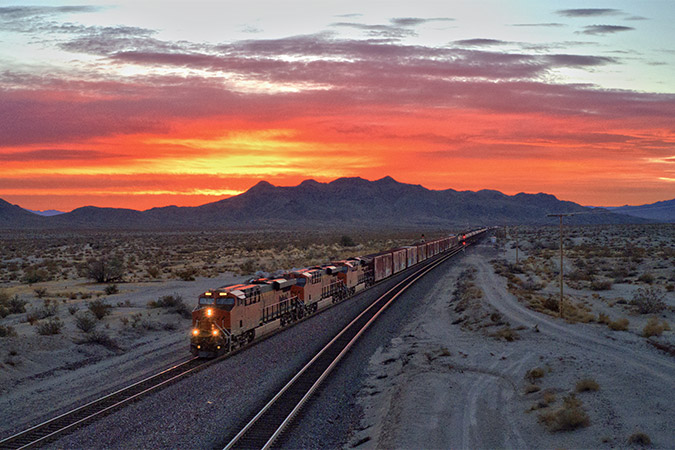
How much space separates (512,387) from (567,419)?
4.50 metres

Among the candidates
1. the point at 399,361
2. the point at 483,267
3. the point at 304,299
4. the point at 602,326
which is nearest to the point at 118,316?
the point at 304,299

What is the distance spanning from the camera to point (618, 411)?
15.0m

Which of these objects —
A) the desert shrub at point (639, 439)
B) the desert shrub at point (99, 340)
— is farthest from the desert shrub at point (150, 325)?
the desert shrub at point (639, 439)

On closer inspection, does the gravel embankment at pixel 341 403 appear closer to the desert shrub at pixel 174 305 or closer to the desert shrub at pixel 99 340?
the desert shrub at pixel 99 340

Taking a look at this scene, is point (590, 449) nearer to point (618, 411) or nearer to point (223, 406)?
point (618, 411)

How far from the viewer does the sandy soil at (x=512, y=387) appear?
46.9 feet

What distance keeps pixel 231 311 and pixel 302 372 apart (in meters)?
4.72

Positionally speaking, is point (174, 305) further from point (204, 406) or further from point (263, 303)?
point (204, 406)

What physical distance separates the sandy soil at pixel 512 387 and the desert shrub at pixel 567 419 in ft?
0.47

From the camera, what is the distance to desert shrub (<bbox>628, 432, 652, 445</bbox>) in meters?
12.8

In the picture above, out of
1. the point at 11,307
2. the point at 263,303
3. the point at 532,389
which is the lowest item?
the point at 532,389

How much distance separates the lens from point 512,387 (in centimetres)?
1878

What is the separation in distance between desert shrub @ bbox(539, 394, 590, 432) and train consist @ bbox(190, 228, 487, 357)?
14.0m

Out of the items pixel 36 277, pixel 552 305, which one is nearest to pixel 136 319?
pixel 36 277
